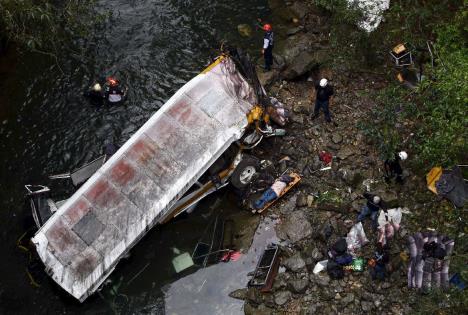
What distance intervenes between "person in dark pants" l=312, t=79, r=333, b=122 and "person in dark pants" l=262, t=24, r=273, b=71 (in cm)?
240

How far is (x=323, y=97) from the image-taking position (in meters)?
12.4

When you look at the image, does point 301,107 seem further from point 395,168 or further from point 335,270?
point 335,270

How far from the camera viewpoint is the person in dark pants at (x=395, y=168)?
11.1 metres

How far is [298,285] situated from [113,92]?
27.4 feet

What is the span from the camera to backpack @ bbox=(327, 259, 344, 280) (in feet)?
34.0

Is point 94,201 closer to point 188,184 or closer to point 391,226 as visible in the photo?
point 188,184

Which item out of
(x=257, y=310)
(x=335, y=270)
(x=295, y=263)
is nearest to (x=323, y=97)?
(x=295, y=263)

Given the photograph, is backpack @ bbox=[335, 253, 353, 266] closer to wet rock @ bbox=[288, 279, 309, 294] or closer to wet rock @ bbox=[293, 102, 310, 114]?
wet rock @ bbox=[288, 279, 309, 294]

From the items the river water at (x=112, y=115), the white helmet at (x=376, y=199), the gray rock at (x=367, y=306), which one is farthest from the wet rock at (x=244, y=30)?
the gray rock at (x=367, y=306)

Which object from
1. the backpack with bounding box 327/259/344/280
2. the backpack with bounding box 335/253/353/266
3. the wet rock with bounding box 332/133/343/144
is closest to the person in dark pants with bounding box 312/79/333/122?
the wet rock with bounding box 332/133/343/144

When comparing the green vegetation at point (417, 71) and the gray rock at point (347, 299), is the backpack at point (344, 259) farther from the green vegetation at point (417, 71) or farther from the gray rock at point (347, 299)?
the green vegetation at point (417, 71)

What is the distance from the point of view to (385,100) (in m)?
12.3

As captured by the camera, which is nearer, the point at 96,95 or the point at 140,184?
the point at 140,184

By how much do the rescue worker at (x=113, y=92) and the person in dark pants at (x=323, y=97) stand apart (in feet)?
20.6
